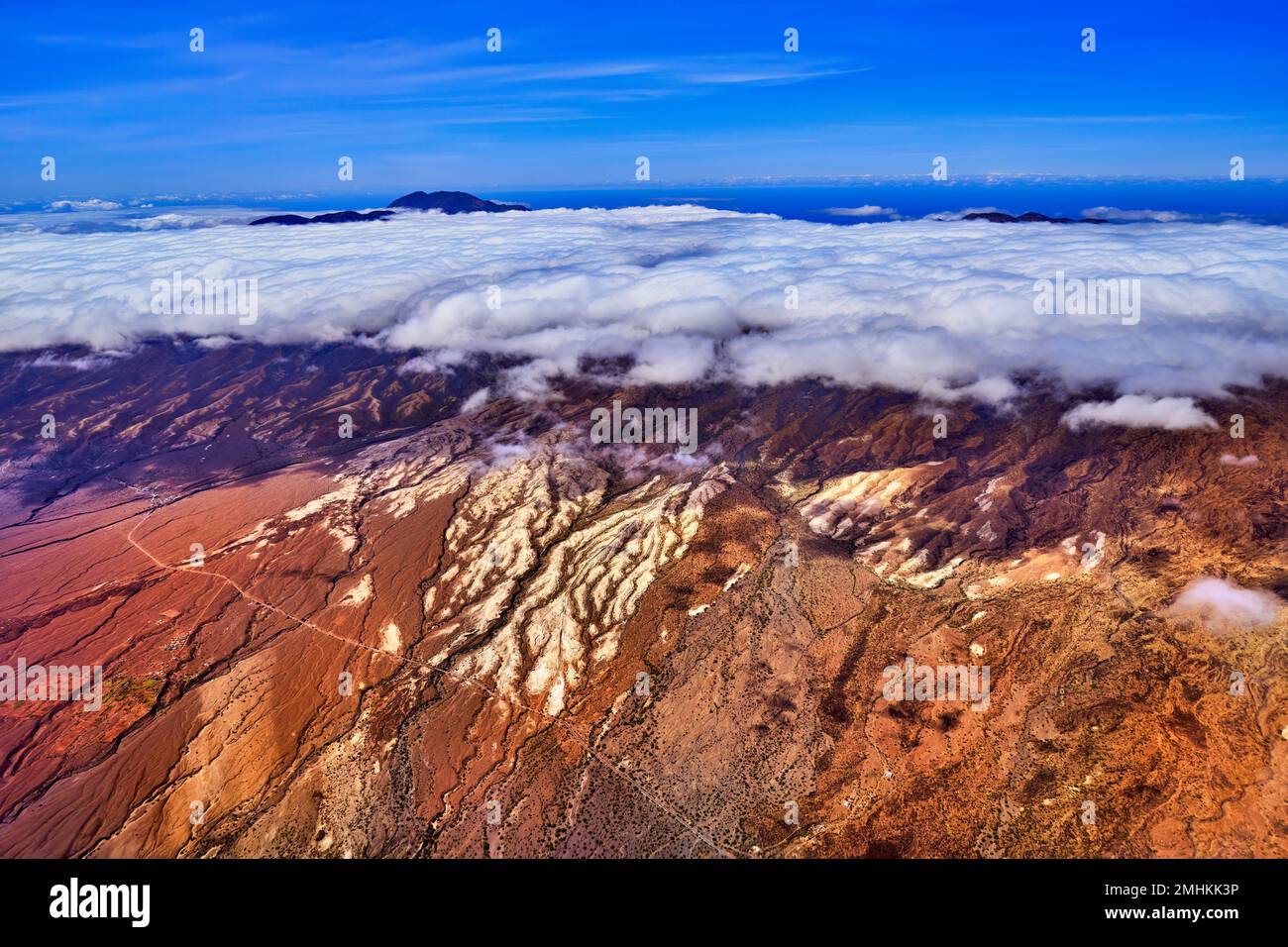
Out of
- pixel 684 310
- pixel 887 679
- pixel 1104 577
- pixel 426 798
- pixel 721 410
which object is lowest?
pixel 426 798

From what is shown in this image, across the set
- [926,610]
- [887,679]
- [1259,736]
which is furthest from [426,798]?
[1259,736]

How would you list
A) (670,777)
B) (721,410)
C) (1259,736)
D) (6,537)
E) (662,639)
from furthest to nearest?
(721,410)
(6,537)
(662,639)
(670,777)
(1259,736)

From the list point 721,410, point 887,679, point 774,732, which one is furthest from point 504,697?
point 721,410

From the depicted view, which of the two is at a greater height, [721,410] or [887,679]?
[721,410]

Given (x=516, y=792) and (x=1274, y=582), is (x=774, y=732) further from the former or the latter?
(x=1274, y=582)

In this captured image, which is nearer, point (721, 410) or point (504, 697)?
point (504, 697)

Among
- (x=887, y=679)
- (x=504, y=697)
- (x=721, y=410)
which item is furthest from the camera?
(x=721, y=410)
